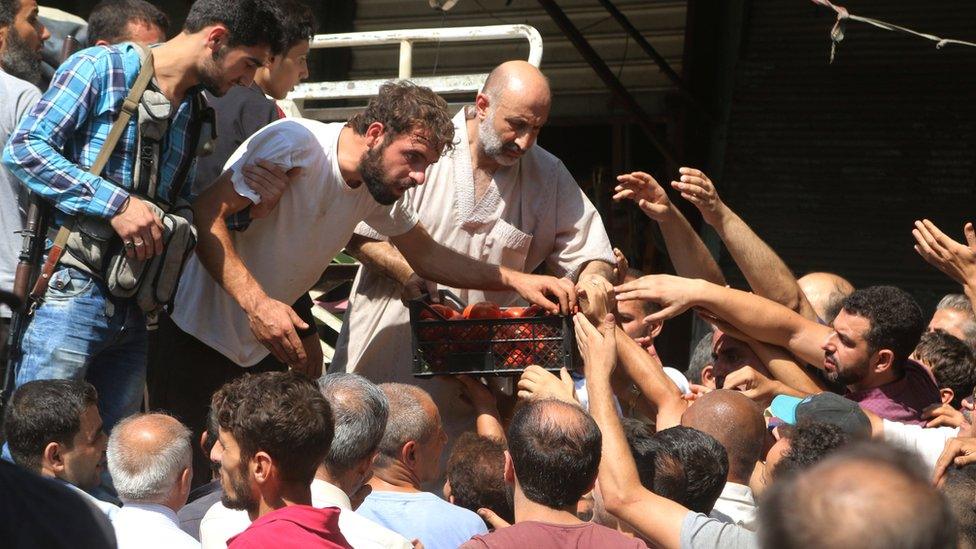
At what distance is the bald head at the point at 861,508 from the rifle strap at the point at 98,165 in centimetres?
→ 295

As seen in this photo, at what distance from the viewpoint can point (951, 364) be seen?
5.43 metres

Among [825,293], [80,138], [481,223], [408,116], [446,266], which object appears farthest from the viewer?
[825,293]

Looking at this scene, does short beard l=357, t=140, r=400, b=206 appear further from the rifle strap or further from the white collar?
the white collar

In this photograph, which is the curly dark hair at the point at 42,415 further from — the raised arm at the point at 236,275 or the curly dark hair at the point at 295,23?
the curly dark hair at the point at 295,23

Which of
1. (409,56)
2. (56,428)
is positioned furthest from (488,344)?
(409,56)

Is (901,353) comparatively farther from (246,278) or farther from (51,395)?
(51,395)

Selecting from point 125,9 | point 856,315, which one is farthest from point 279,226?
point 856,315

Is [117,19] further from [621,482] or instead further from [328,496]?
[621,482]

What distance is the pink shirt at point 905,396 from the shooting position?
15.9 feet

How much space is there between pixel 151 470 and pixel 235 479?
0.65 m

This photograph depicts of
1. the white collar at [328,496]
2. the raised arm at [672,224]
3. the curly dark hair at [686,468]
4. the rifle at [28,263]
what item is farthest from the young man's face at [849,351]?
the rifle at [28,263]

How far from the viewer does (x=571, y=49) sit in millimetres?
9477

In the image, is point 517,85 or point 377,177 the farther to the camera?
point 517,85

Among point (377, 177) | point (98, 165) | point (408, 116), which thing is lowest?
point (377, 177)
